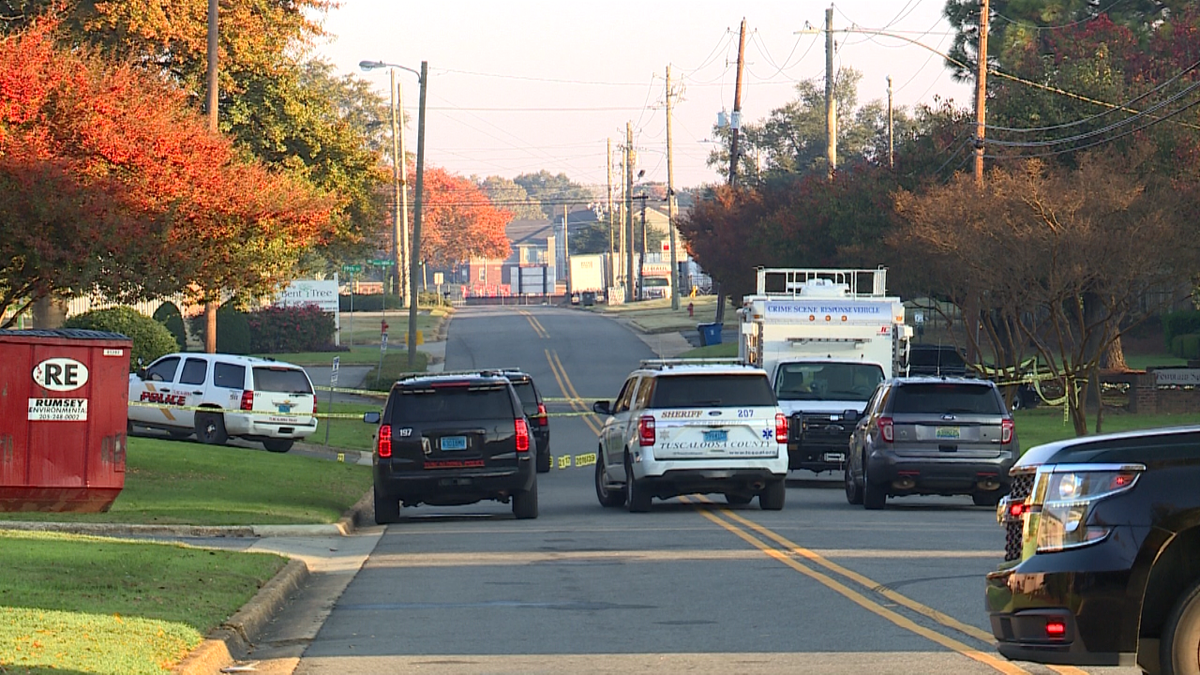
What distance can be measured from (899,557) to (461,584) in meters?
4.21

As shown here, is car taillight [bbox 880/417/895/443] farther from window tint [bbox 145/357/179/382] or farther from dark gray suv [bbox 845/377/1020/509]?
window tint [bbox 145/357/179/382]

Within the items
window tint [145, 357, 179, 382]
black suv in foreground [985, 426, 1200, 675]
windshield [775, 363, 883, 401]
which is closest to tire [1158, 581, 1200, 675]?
black suv in foreground [985, 426, 1200, 675]

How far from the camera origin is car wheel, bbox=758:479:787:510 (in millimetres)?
21223

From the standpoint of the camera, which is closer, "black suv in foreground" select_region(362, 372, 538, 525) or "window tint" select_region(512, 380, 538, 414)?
"black suv in foreground" select_region(362, 372, 538, 525)

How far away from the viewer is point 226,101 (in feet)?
132

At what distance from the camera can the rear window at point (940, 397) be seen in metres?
21.8

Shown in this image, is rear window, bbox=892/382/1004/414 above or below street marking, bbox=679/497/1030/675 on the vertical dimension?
above

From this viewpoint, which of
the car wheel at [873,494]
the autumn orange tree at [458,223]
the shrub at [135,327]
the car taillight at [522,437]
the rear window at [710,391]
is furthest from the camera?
the autumn orange tree at [458,223]

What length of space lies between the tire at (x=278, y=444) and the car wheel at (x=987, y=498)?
15605 millimetres

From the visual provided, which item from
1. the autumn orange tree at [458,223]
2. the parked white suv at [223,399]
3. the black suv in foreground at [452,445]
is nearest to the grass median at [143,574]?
the black suv in foreground at [452,445]

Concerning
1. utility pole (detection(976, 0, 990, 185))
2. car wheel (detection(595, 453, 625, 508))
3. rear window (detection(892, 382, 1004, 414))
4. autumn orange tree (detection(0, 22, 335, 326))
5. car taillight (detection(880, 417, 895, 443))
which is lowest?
car wheel (detection(595, 453, 625, 508))

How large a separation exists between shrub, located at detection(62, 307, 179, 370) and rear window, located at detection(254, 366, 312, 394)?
7234 mm

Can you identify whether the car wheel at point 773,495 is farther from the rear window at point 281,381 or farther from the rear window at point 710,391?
the rear window at point 281,381

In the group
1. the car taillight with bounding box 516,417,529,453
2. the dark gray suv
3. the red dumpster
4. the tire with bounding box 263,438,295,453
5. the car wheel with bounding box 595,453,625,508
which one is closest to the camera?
the red dumpster
